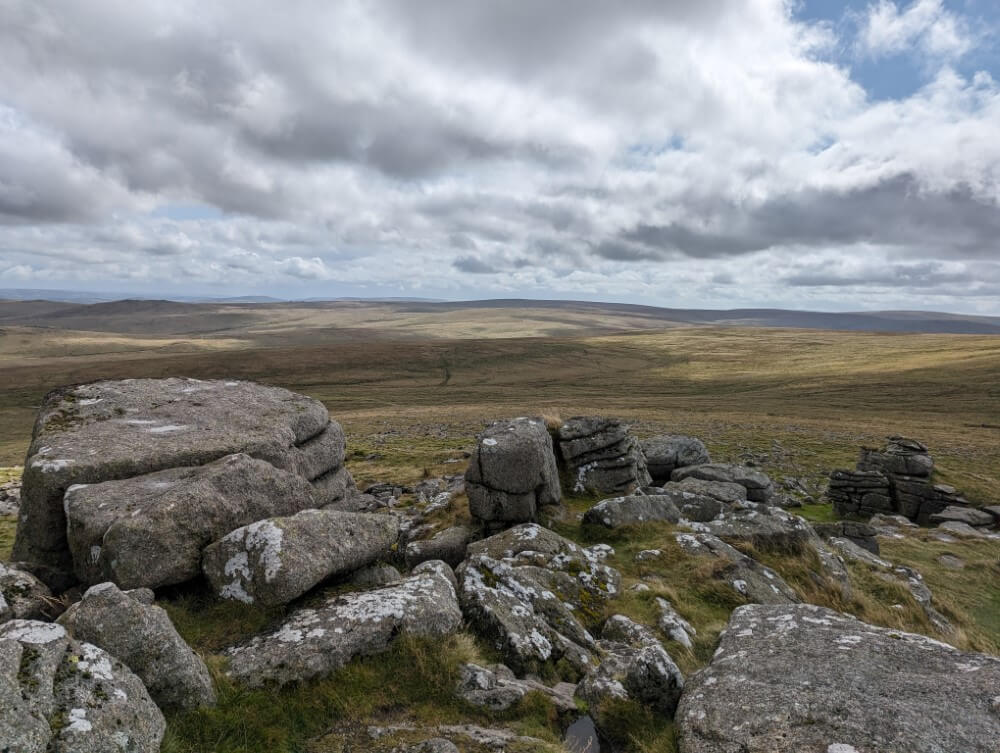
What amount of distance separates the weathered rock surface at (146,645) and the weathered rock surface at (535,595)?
16.6ft

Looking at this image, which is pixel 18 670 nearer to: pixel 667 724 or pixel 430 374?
pixel 667 724

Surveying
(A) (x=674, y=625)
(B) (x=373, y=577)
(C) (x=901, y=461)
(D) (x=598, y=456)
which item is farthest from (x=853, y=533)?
(B) (x=373, y=577)

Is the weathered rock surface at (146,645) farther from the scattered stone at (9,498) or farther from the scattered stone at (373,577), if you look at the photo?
the scattered stone at (9,498)

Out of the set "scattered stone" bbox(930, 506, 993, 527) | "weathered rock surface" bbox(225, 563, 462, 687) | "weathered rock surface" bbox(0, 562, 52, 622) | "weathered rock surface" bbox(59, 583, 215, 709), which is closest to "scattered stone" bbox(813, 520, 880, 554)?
"scattered stone" bbox(930, 506, 993, 527)

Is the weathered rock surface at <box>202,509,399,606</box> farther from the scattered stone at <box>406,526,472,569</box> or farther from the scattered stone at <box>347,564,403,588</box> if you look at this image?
the scattered stone at <box>406,526,472,569</box>

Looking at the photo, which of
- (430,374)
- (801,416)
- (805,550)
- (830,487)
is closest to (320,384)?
(430,374)

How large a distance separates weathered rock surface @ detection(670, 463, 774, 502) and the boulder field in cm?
704

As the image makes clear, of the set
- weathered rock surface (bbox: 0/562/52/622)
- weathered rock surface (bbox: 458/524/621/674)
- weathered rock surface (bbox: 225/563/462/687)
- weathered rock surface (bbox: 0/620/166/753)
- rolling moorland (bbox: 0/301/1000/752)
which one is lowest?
rolling moorland (bbox: 0/301/1000/752)

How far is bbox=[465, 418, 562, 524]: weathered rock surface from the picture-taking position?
2025 centimetres

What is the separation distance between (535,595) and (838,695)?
6177 millimetres

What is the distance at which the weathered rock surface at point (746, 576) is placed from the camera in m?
15.0

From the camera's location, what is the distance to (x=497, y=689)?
8.92m

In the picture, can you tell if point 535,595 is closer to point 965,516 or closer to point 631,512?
point 631,512

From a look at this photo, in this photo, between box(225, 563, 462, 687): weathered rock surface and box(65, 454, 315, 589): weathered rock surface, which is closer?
box(225, 563, 462, 687): weathered rock surface
